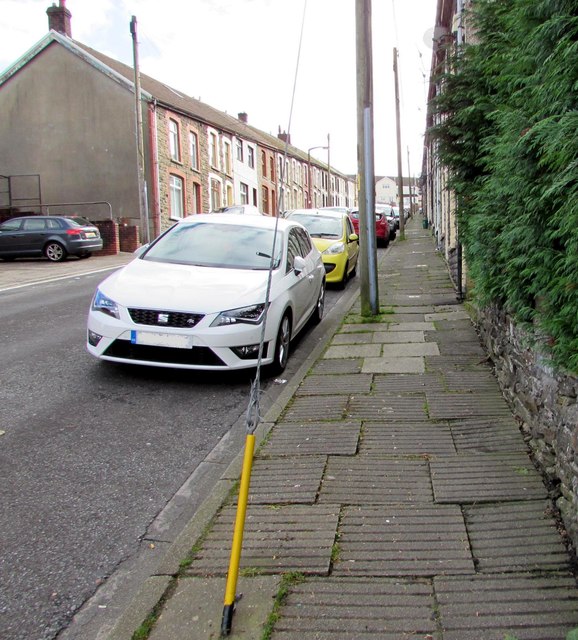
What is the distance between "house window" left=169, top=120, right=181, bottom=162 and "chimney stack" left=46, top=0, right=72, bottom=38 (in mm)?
6478

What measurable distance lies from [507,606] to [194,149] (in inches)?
1386

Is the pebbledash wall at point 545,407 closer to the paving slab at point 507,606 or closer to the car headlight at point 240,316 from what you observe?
the paving slab at point 507,606

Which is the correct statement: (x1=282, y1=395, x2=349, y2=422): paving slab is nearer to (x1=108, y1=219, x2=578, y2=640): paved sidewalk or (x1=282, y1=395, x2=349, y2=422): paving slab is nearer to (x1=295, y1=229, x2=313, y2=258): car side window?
(x1=108, y1=219, x2=578, y2=640): paved sidewalk

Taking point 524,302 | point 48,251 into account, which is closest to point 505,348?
point 524,302

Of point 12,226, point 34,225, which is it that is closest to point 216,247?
point 34,225

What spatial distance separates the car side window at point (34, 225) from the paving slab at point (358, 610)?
21722mm

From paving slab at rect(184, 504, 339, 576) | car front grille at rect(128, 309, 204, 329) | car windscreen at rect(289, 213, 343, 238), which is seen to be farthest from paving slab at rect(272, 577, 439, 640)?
car windscreen at rect(289, 213, 343, 238)

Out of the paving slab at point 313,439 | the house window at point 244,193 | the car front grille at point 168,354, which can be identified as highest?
the house window at point 244,193

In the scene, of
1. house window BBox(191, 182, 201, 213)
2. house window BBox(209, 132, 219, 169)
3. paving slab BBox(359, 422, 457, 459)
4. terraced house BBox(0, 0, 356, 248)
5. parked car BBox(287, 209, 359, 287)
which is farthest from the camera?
house window BBox(209, 132, 219, 169)

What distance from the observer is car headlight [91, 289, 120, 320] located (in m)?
6.15

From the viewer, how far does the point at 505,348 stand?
17.7 feet

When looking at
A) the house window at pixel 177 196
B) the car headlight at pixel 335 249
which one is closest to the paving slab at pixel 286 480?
the car headlight at pixel 335 249

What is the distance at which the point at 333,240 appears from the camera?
13672mm

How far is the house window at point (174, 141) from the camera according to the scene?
32.7m
